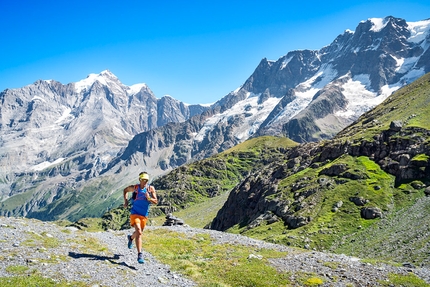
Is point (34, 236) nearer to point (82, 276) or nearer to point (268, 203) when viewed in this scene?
point (82, 276)

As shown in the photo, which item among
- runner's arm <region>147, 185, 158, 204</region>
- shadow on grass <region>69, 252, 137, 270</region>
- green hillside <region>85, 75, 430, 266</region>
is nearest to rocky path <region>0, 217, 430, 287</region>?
shadow on grass <region>69, 252, 137, 270</region>

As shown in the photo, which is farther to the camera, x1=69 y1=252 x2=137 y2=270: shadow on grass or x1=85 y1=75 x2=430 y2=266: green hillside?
x1=85 y1=75 x2=430 y2=266: green hillside

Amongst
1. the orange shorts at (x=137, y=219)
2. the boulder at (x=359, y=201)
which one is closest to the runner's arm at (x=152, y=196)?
the orange shorts at (x=137, y=219)

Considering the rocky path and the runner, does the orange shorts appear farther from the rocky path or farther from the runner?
the rocky path

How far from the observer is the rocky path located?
61.2 ft

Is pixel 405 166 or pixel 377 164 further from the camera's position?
pixel 377 164

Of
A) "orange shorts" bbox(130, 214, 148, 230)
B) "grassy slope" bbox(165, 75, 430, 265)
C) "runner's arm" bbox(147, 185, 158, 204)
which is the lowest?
"grassy slope" bbox(165, 75, 430, 265)

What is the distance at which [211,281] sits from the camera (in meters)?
20.5

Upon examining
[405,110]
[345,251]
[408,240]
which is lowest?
[345,251]

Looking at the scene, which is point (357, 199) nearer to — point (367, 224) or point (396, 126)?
point (367, 224)

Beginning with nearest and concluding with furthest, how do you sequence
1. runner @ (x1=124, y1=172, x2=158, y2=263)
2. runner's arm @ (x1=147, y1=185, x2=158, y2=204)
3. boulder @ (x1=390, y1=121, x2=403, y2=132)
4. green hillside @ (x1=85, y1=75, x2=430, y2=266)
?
runner's arm @ (x1=147, y1=185, x2=158, y2=204), runner @ (x1=124, y1=172, x2=158, y2=263), green hillside @ (x1=85, y1=75, x2=430, y2=266), boulder @ (x1=390, y1=121, x2=403, y2=132)

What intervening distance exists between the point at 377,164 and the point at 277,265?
99778 millimetres

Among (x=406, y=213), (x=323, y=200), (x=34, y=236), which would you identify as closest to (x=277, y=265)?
(x=34, y=236)

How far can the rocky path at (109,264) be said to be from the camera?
18641 mm
